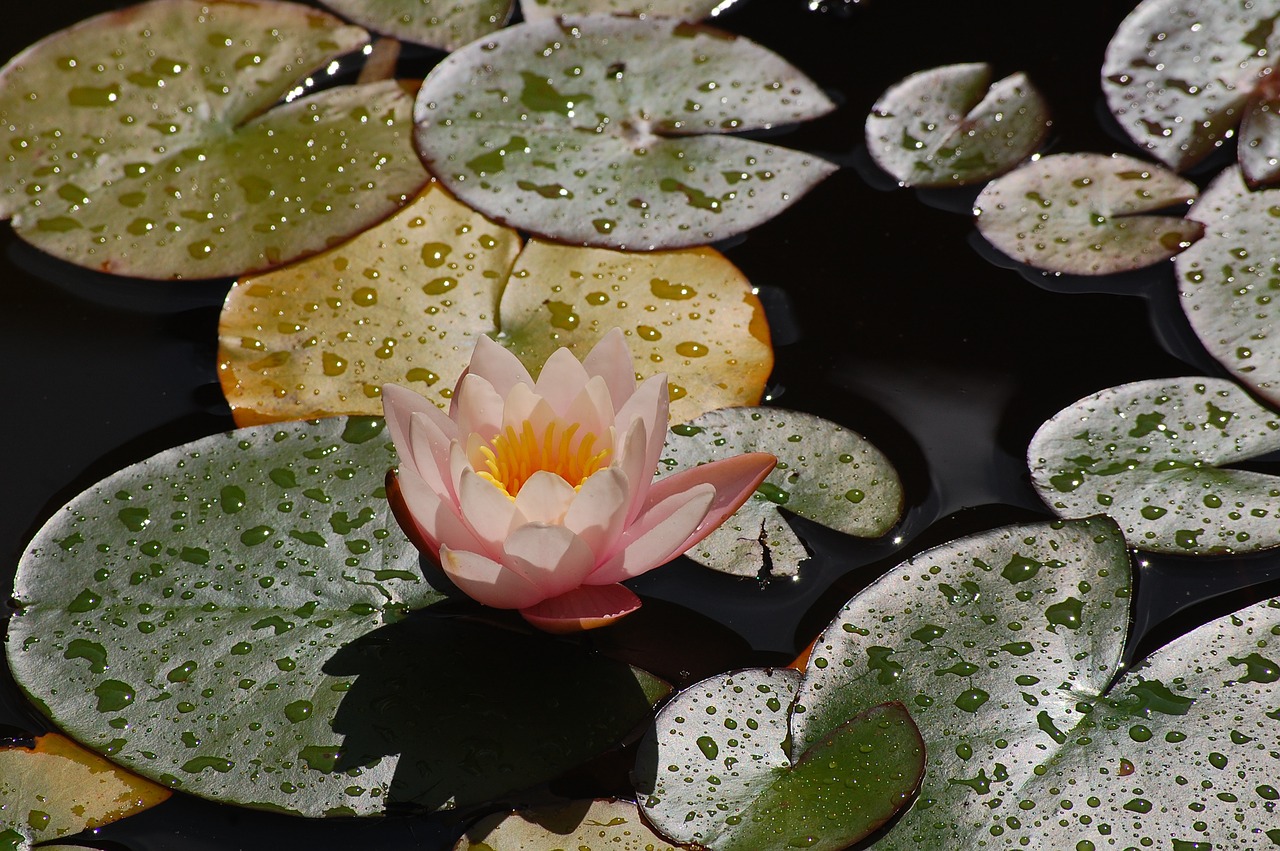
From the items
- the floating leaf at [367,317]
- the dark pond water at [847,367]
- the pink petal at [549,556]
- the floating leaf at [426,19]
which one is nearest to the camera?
the pink petal at [549,556]

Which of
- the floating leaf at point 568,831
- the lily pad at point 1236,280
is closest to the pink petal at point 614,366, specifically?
the floating leaf at point 568,831

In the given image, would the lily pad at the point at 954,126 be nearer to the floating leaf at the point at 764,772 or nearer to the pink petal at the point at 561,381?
the pink petal at the point at 561,381

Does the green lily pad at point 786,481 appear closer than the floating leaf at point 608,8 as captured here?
Yes

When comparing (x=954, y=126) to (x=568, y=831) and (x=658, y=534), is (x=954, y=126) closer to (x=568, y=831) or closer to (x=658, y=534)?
(x=658, y=534)


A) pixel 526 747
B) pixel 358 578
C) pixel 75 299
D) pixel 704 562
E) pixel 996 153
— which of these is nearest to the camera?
pixel 526 747

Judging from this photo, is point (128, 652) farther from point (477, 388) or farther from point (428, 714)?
point (477, 388)

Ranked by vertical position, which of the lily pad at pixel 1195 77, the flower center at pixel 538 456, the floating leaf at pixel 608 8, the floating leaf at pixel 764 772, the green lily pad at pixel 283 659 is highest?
the floating leaf at pixel 608 8

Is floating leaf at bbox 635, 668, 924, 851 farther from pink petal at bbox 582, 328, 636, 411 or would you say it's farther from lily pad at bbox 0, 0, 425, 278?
lily pad at bbox 0, 0, 425, 278

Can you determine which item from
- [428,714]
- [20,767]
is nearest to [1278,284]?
[428,714]
